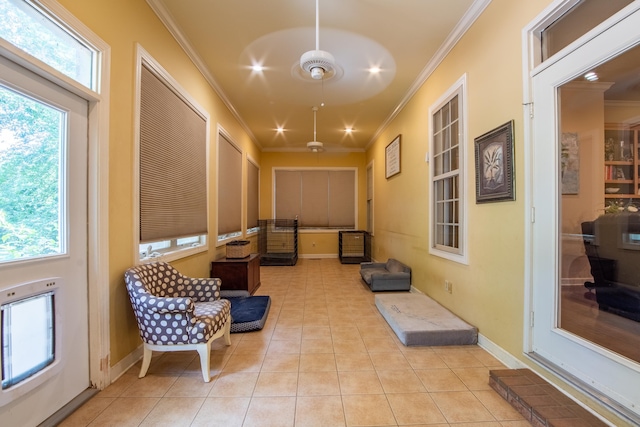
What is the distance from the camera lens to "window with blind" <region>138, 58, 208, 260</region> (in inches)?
97.6

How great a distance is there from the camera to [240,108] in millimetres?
5070

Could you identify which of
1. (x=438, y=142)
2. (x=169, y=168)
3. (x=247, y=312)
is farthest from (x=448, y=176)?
(x=169, y=168)

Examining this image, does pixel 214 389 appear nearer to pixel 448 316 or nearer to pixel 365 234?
pixel 448 316

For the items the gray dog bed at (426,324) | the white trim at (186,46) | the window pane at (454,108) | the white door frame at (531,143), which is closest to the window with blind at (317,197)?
the white trim at (186,46)

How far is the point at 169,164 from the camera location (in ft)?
9.46

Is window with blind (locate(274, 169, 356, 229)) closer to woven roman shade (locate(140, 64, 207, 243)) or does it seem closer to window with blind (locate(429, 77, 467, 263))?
woven roman shade (locate(140, 64, 207, 243))

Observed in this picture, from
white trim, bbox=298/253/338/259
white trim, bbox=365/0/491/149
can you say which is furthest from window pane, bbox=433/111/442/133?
white trim, bbox=298/253/338/259

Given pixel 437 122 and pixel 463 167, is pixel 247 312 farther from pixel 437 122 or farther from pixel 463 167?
pixel 437 122

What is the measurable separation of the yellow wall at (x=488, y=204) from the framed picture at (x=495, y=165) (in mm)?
55

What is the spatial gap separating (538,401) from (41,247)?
121 inches

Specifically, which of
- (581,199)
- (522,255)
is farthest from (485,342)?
(581,199)

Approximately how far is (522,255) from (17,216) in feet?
10.7

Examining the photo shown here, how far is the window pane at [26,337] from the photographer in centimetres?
141

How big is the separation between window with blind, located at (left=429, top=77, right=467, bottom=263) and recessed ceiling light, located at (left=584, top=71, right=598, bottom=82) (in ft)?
3.85
